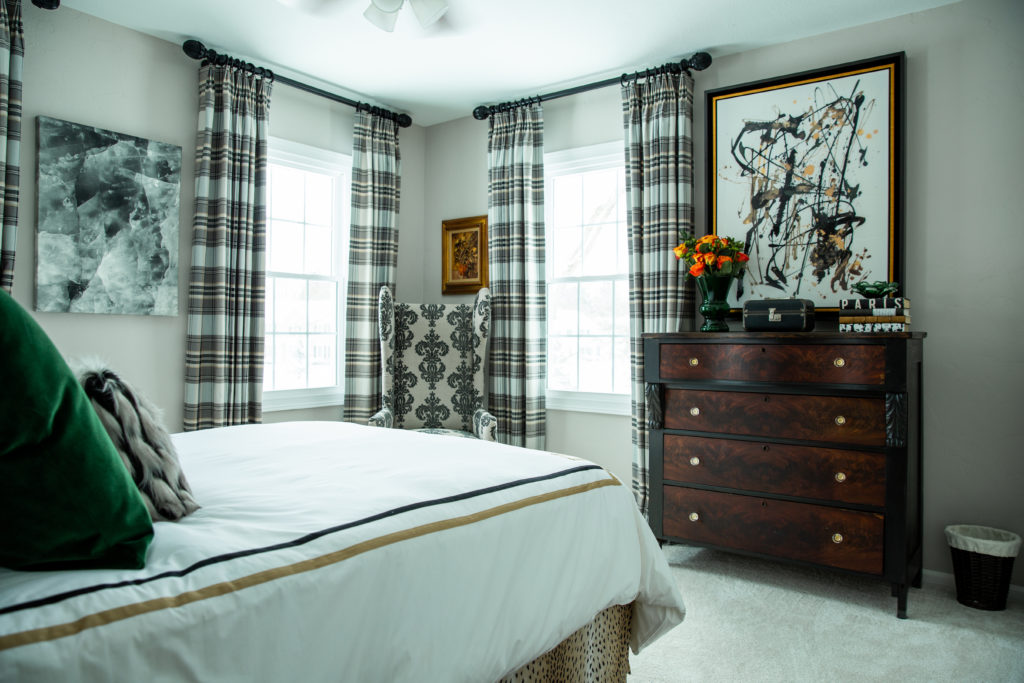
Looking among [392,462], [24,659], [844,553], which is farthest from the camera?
[844,553]

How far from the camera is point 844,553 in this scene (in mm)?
2654

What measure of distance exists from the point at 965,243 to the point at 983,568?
140 centimetres

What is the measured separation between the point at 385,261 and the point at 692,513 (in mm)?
2532

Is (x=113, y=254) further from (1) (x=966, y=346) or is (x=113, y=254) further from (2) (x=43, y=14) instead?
(1) (x=966, y=346)

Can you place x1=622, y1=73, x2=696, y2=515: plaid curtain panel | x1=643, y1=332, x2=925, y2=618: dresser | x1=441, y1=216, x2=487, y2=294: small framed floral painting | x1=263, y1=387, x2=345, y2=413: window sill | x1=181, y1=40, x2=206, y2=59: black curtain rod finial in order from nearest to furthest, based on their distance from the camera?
x1=643, y1=332, x2=925, y2=618: dresser → x1=181, y1=40, x2=206, y2=59: black curtain rod finial → x1=622, y1=73, x2=696, y2=515: plaid curtain panel → x1=263, y1=387, x2=345, y2=413: window sill → x1=441, y1=216, x2=487, y2=294: small framed floral painting

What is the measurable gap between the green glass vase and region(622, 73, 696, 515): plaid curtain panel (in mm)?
276

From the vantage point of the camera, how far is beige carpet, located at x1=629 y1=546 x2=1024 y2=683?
6.99ft

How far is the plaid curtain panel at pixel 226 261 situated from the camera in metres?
Answer: 3.40

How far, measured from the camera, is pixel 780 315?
115 inches

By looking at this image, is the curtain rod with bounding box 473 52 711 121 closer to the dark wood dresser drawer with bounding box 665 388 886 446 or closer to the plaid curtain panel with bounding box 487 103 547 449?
the plaid curtain panel with bounding box 487 103 547 449

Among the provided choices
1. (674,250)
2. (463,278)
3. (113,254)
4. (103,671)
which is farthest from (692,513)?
(113,254)

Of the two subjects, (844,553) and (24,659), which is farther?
(844,553)

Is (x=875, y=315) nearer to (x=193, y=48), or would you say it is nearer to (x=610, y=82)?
(x=610, y=82)

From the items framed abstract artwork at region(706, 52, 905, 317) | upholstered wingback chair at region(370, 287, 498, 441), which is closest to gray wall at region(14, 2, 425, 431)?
upholstered wingback chair at region(370, 287, 498, 441)
